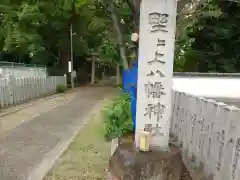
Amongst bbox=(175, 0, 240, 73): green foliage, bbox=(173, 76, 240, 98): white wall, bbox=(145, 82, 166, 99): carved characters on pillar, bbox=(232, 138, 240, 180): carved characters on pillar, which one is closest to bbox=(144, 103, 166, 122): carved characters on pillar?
bbox=(145, 82, 166, 99): carved characters on pillar

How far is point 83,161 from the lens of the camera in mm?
5949

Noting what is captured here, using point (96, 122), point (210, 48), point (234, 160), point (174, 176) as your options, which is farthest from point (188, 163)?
point (210, 48)

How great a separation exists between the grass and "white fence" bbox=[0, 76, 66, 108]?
671cm

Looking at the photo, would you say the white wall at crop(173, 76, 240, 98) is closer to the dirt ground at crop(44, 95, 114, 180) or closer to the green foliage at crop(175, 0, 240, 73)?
the dirt ground at crop(44, 95, 114, 180)

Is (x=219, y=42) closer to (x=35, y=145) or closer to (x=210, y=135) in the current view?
(x=35, y=145)

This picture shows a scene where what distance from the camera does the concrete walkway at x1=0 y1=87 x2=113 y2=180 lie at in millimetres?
5473

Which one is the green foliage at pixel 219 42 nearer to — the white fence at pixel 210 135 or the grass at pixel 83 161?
the grass at pixel 83 161

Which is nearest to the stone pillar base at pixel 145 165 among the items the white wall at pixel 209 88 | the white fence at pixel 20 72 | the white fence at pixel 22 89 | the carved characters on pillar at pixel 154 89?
the carved characters on pillar at pixel 154 89

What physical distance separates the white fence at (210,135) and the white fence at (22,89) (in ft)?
30.9

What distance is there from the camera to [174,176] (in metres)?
4.47

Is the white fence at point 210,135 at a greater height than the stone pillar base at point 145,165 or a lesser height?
greater

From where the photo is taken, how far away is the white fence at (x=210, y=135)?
3.50 meters

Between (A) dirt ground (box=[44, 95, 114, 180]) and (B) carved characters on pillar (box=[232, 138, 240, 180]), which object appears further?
(A) dirt ground (box=[44, 95, 114, 180])

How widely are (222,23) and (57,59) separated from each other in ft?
66.4
